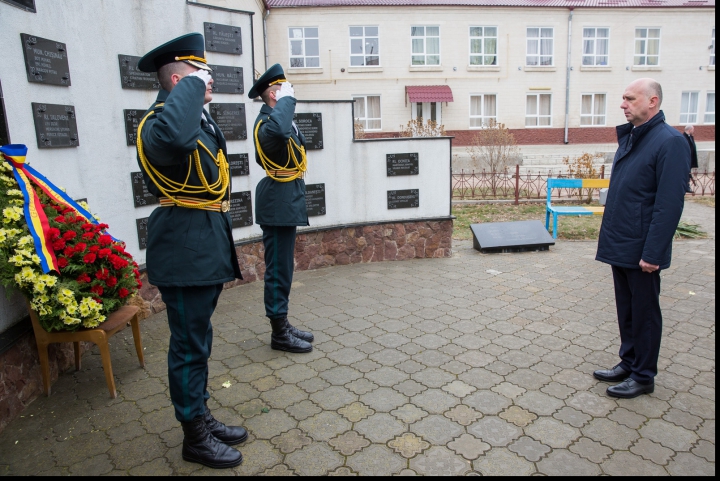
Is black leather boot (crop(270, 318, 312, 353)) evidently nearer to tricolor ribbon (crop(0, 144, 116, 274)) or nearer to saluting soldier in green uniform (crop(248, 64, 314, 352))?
saluting soldier in green uniform (crop(248, 64, 314, 352))

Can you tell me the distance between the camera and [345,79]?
80.8 ft

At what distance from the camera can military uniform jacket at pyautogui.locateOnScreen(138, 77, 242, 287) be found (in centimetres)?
247

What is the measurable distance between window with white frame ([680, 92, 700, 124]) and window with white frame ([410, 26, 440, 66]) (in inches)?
529

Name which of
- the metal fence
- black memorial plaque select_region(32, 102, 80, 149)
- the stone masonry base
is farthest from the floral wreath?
the metal fence

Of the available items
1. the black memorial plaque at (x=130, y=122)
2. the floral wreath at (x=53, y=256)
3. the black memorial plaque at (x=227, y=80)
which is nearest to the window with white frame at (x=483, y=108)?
the black memorial plaque at (x=227, y=80)

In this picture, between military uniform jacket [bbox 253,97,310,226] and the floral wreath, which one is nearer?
the floral wreath

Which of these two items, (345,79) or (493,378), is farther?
(345,79)

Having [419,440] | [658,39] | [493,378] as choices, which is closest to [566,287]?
[493,378]

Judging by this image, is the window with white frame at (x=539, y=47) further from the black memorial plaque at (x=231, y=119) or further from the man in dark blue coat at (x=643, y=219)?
the man in dark blue coat at (x=643, y=219)

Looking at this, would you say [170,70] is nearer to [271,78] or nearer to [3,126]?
[271,78]

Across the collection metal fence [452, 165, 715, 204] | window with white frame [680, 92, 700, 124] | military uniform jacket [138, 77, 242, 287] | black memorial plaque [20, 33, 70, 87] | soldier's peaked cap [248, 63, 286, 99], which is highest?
window with white frame [680, 92, 700, 124]

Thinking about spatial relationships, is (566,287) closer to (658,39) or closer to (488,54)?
(488,54)

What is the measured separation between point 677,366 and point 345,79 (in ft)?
74.8

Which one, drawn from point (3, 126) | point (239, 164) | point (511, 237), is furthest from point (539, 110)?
point (3, 126)
